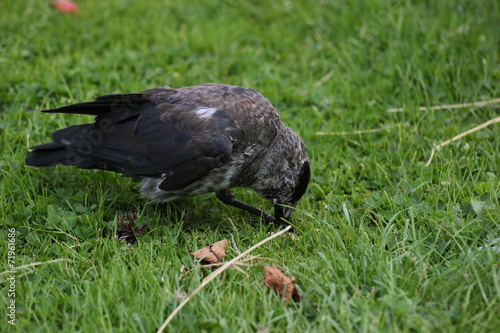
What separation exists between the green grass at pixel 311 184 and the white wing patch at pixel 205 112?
29.8 inches

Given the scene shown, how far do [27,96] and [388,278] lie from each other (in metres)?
3.76

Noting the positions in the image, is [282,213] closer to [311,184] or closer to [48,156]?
[311,184]

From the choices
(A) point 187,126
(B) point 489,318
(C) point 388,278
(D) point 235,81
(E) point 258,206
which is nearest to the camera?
(B) point 489,318

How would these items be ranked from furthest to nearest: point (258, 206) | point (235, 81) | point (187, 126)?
point (235, 81) → point (258, 206) → point (187, 126)

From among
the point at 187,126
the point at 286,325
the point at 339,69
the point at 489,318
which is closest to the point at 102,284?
the point at 286,325

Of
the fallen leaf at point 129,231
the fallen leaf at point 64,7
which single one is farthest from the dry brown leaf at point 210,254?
the fallen leaf at point 64,7

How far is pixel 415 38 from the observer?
582cm

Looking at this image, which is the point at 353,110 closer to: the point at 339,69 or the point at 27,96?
the point at 339,69

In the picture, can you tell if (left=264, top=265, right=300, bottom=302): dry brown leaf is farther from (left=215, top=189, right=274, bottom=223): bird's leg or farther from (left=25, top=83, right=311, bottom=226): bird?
(left=215, top=189, right=274, bottom=223): bird's leg

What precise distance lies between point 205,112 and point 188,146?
0.99ft

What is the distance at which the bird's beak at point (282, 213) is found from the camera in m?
4.08

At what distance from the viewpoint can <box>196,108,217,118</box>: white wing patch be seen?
13.0ft

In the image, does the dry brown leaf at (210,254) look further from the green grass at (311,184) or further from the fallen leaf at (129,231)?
the fallen leaf at (129,231)

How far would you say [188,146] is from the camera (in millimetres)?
3836
